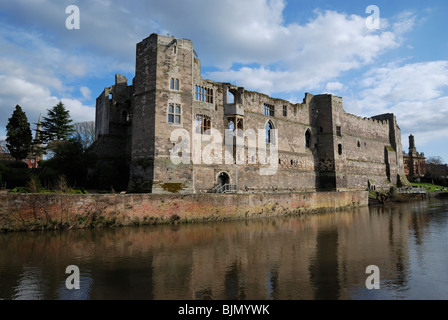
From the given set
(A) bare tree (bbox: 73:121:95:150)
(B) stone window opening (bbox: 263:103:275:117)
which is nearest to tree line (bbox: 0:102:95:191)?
(A) bare tree (bbox: 73:121:95:150)

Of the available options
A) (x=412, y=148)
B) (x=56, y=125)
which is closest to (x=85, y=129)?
(x=56, y=125)

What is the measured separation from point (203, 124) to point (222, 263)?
17686 millimetres

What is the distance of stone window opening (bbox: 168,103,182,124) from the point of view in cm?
2346

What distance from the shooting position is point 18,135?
31172mm

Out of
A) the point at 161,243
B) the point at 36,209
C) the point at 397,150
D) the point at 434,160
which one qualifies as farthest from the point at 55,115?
the point at 434,160

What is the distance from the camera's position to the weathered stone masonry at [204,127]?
2303 cm

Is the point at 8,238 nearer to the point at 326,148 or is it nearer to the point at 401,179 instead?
the point at 326,148

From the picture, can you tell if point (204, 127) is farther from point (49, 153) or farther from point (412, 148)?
point (412, 148)

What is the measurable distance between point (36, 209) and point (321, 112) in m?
33.8

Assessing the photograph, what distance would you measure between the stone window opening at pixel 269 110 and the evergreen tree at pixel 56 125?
25228 mm

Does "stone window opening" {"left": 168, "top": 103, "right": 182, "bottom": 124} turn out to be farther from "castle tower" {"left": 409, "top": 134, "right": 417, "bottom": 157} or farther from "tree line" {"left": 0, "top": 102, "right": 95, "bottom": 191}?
"castle tower" {"left": 409, "top": 134, "right": 417, "bottom": 157}

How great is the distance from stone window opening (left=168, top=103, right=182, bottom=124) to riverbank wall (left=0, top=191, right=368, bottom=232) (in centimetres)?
696

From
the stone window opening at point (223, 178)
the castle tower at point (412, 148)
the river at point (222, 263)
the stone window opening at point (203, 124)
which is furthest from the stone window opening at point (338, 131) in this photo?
the castle tower at point (412, 148)
